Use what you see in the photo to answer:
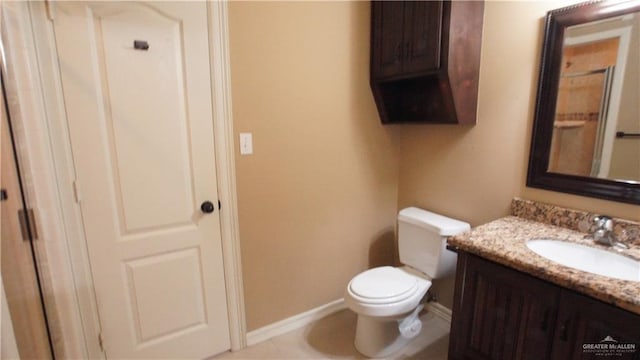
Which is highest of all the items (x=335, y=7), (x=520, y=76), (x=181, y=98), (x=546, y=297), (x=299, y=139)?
(x=335, y=7)

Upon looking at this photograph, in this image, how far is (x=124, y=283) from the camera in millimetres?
1559

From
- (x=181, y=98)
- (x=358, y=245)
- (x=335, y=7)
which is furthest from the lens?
(x=358, y=245)

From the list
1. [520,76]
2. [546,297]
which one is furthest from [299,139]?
[546,297]

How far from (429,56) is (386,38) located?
14.3 inches

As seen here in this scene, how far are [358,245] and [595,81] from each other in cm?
158

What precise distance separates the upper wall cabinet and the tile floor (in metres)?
1.34

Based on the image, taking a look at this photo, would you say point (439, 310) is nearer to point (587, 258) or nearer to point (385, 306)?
point (385, 306)

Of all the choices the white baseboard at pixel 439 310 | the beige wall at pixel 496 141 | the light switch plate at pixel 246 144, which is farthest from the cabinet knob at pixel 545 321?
the light switch plate at pixel 246 144

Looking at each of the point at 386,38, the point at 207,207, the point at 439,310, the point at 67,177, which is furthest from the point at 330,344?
the point at 386,38

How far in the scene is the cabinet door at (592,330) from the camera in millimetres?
981

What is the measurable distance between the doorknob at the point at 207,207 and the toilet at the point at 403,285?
86 cm

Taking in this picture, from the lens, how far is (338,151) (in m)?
2.08

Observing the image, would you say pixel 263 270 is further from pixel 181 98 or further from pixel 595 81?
pixel 595 81

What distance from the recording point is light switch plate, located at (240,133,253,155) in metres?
1.73
